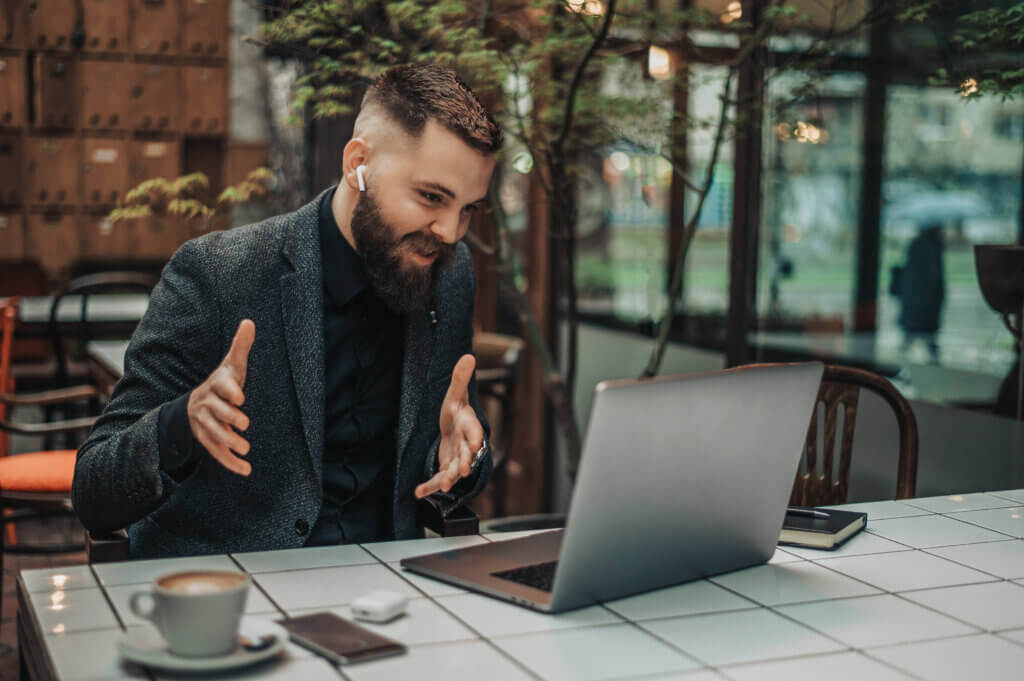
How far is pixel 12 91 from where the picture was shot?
22.9ft

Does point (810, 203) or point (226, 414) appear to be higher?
point (810, 203)

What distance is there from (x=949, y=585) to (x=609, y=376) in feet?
10.1

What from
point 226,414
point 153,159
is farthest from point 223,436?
point 153,159

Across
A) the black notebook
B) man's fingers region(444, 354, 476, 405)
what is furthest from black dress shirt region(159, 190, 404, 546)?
the black notebook

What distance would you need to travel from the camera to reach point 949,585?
1282mm

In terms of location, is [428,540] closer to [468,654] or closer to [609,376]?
[468,654]

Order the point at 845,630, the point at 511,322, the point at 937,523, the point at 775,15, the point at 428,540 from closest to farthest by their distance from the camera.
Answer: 1. the point at 845,630
2. the point at 428,540
3. the point at 937,523
4. the point at 775,15
5. the point at 511,322

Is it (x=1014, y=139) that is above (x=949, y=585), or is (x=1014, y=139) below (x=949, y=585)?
above

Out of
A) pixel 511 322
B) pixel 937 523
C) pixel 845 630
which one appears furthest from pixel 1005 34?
pixel 511 322

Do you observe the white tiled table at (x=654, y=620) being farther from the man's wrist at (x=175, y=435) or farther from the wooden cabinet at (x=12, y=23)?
the wooden cabinet at (x=12, y=23)

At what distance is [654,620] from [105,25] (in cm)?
690

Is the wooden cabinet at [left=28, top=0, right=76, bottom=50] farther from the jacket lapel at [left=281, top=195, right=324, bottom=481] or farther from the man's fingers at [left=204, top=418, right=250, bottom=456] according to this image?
the man's fingers at [left=204, top=418, right=250, bottom=456]

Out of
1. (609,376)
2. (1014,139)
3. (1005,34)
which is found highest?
(1005,34)

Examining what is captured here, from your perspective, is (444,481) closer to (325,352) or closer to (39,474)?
(325,352)
